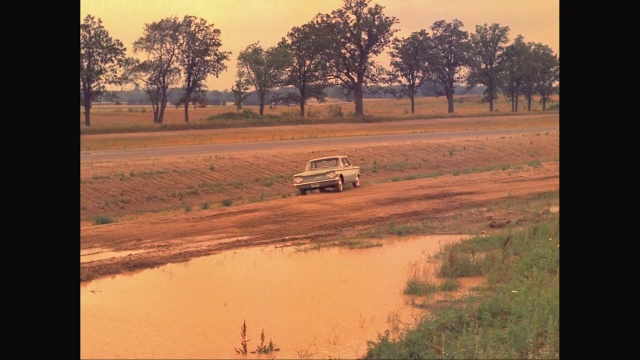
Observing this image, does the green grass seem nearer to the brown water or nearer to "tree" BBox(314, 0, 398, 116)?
the brown water

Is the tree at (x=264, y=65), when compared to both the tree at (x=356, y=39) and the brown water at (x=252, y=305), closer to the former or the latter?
the tree at (x=356, y=39)

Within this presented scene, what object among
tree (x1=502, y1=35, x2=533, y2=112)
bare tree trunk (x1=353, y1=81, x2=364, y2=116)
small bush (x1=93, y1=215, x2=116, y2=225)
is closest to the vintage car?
small bush (x1=93, y1=215, x2=116, y2=225)

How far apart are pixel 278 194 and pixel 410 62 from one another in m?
37.7

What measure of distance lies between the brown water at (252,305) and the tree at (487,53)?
5245 centimetres

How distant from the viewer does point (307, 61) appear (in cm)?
6078

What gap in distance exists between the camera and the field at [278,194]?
73.7 feet

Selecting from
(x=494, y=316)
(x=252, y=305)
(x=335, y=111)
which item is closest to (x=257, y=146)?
(x=335, y=111)

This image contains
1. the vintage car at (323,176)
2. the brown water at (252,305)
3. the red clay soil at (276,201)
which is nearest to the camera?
the brown water at (252,305)

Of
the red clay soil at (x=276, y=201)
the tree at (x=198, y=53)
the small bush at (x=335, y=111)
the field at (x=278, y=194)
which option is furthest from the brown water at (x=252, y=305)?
the small bush at (x=335, y=111)

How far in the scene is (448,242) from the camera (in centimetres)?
2122

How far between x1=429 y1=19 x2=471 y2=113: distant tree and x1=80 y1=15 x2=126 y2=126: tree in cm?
2592
